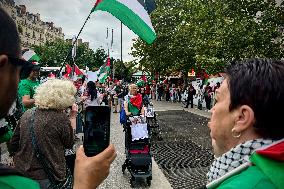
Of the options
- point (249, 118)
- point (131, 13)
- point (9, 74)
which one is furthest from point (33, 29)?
point (9, 74)

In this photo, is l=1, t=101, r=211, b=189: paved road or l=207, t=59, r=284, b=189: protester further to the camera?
l=1, t=101, r=211, b=189: paved road

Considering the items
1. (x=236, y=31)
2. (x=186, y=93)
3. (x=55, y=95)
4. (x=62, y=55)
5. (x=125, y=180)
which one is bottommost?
(x=125, y=180)

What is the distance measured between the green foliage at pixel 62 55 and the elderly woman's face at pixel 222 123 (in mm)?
74210

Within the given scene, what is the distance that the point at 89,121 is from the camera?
1716 mm

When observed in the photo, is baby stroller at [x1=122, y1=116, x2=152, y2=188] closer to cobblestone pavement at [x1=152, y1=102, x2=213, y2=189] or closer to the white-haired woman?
cobblestone pavement at [x1=152, y1=102, x2=213, y2=189]

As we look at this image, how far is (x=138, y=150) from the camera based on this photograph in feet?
24.4

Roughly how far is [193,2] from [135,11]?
56.6 ft

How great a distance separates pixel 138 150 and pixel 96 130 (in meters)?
5.85

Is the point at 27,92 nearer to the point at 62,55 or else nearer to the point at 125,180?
the point at 125,180

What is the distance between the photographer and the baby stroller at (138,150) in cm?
716

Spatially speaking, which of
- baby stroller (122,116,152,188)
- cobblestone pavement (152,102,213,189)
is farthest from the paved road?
baby stroller (122,116,152,188)

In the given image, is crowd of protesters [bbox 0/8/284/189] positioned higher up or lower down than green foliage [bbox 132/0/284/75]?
lower down

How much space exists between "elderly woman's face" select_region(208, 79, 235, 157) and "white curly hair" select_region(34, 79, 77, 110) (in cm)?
186

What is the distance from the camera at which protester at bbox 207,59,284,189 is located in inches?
61.6
